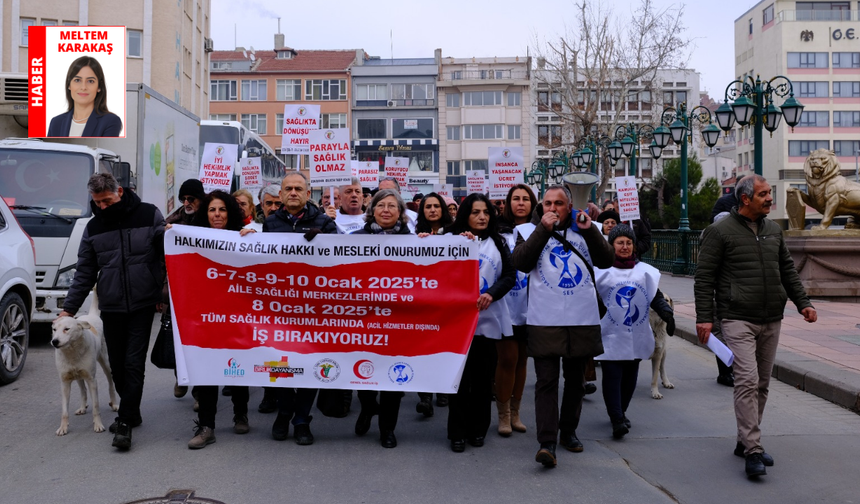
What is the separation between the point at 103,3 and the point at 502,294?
4117cm

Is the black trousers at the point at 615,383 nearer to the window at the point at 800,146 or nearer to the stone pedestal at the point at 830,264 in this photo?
the stone pedestal at the point at 830,264

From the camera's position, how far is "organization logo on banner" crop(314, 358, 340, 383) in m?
6.50

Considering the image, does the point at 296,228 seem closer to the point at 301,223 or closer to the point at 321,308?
the point at 301,223

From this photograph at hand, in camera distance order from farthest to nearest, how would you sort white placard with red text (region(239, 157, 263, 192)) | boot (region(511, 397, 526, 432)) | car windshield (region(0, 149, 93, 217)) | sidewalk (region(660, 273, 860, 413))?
white placard with red text (region(239, 157, 263, 192)) < car windshield (region(0, 149, 93, 217)) < sidewalk (region(660, 273, 860, 413)) < boot (region(511, 397, 526, 432))

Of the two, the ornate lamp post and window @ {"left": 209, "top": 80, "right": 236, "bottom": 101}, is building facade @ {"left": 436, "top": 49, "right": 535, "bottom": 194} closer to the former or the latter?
window @ {"left": 209, "top": 80, "right": 236, "bottom": 101}

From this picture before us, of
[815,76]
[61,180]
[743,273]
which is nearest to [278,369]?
[743,273]

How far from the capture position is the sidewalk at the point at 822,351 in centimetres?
839

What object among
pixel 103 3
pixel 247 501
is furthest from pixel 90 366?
pixel 103 3

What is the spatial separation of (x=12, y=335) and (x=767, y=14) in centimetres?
9071

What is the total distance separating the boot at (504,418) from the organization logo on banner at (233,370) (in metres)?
2.06

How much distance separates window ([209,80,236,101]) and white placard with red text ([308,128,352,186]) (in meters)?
72.2

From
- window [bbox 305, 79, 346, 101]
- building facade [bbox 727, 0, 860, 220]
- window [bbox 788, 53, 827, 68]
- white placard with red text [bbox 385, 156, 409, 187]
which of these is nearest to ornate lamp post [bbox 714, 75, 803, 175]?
white placard with red text [bbox 385, 156, 409, 187]

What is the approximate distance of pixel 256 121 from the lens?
7950 centimetres

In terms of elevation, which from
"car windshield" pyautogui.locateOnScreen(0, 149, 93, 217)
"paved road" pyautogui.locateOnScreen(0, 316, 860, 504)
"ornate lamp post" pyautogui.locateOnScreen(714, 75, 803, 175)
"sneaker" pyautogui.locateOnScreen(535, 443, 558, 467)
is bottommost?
"paved road" pyautogui.locateOnScreen(0, 316, 860, 504)
